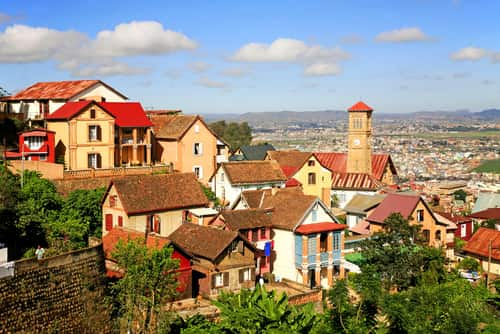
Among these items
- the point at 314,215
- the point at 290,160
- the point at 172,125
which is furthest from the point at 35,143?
the point at 290,160

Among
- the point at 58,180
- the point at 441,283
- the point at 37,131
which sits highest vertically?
the point at 37,131

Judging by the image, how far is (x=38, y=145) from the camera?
44375 mm

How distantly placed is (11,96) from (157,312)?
35.4 metres

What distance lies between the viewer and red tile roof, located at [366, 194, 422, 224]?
4590 centimetres

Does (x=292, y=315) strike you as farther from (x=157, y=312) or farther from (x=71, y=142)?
(x=71, y=142)

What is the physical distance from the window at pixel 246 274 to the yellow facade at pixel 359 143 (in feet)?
121

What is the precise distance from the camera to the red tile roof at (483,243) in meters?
45.0

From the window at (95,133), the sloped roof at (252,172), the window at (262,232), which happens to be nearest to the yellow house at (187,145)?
the sloped roof at (252,172)

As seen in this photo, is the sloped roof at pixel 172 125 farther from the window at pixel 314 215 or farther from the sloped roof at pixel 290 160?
the window at pixel 314 215

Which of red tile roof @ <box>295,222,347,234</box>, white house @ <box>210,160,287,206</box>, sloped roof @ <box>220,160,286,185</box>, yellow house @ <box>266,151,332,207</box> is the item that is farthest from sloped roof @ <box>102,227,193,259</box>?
yellow house @ <box>266,151,332,207</box>

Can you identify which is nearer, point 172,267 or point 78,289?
point 78,289

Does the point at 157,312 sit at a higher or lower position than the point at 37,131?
lower

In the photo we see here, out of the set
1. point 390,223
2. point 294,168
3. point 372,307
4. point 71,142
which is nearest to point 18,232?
point 71,142

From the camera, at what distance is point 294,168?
186 ft
